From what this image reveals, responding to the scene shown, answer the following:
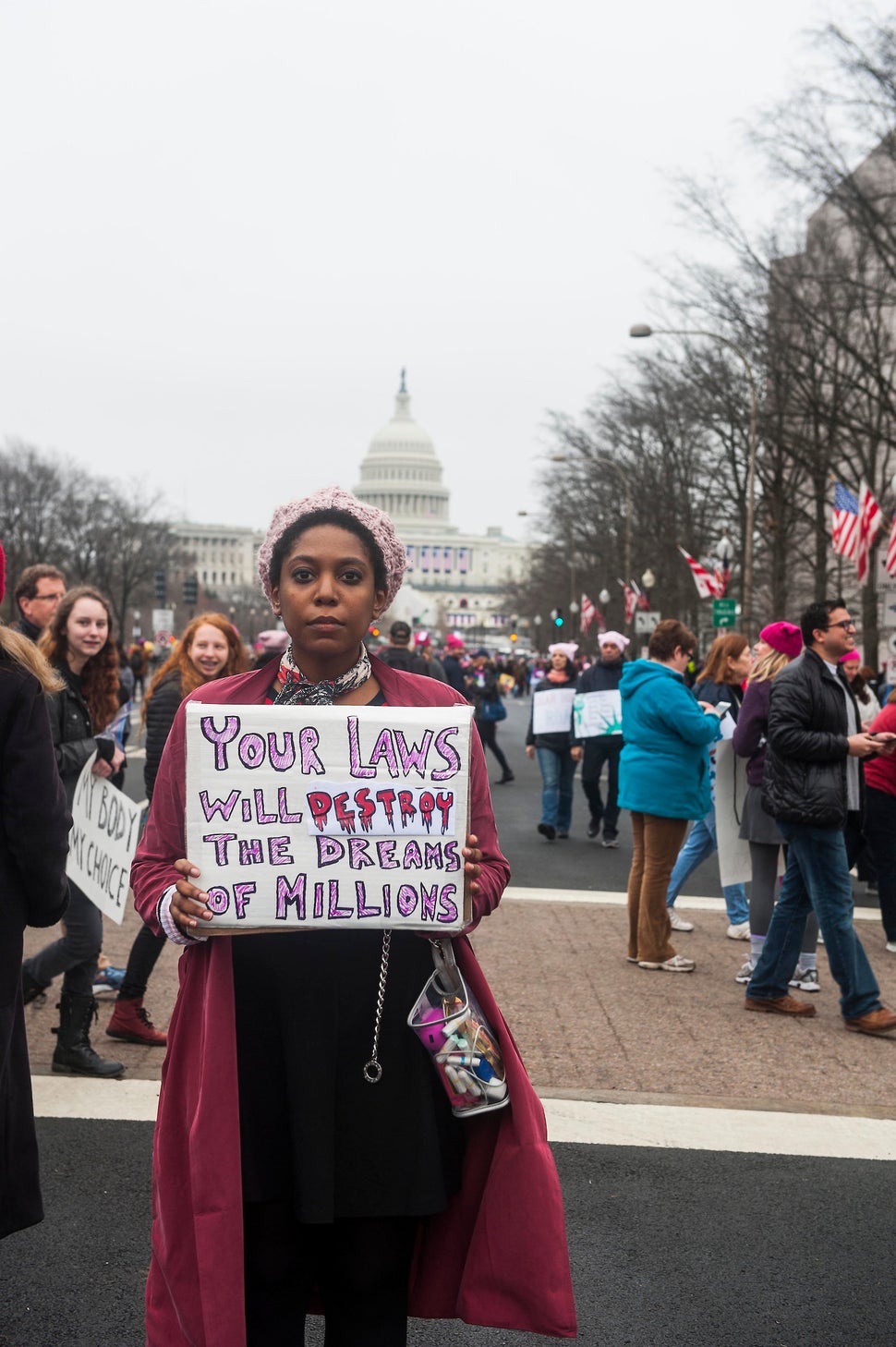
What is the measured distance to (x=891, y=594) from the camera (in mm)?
18094

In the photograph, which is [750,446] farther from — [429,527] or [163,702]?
[429,527]

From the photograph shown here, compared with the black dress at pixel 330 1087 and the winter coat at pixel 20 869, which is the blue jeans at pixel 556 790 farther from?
the black dress at pixel 330 1087

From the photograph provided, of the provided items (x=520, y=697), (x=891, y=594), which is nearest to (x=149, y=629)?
(x=520, y=697)

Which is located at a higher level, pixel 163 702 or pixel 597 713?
pixel 163 702

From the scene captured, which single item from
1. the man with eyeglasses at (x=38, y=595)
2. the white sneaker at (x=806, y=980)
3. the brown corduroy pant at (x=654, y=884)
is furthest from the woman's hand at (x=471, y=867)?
the brown corduroy pant at (x=654, y=884)

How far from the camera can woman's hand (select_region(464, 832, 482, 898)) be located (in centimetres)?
255

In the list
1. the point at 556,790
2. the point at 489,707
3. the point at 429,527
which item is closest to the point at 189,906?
the point at 556,790

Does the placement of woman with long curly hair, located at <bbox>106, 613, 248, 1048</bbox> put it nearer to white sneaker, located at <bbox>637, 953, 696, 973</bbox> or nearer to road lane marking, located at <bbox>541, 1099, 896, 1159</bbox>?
road lane marking, located at <bbox>541, 1099, 896, 1159</bbox>

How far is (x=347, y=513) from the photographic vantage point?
264cm

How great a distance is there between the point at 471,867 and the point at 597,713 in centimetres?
1037

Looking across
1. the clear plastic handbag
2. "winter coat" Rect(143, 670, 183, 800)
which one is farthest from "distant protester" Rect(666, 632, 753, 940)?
the clear plastic handbag

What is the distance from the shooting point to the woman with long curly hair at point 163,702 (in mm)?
5996

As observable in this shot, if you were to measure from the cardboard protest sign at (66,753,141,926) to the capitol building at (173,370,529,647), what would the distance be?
126 meters

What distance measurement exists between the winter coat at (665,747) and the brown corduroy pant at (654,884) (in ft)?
0.31
